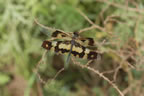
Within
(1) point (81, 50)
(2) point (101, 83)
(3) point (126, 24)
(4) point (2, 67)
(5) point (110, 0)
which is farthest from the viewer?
(4) point (2, 67)

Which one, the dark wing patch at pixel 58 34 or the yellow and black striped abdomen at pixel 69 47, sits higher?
the dark wing patch at pixel 58 34

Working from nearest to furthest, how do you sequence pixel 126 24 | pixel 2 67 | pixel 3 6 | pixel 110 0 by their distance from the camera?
pixel 110 0, pixel 126 24, pixel 3 6, pixel 2 67

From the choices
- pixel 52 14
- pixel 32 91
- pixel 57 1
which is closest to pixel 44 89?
pixel 32 91

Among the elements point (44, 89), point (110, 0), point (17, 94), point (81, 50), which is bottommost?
point (17, 94)

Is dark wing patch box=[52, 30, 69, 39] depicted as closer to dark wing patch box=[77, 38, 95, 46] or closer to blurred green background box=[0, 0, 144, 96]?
dark wing patch box=[77, 38, 95, 46]

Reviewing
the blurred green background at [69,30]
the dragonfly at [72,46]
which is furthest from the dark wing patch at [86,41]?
the blurred green background at [69,30]

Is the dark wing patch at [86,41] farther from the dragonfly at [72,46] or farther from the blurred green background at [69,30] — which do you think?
the blurred green background at [69,30]

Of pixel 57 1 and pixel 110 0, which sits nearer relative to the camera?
pixel 110 0

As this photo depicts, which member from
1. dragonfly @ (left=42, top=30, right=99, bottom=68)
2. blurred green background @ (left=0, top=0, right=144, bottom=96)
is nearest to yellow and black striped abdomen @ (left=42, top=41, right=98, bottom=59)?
dragonfly @ (left=42, top=30, right=99, bottom=68)

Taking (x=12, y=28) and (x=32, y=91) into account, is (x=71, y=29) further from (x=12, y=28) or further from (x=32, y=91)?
(x=32, y=91)
